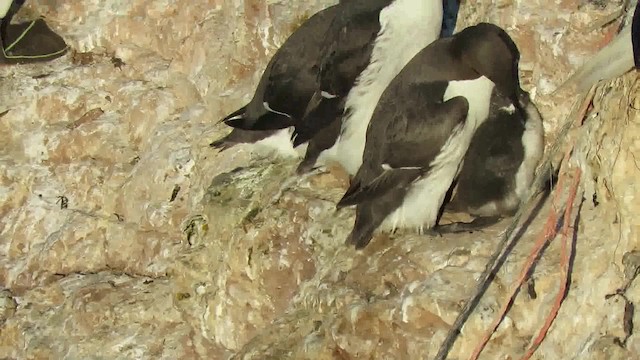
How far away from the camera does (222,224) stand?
859 centimetres

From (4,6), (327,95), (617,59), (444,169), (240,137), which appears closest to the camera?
(617,59)

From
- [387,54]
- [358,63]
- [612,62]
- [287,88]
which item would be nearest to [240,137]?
[287,88]

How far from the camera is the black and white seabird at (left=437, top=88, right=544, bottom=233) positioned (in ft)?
24.4

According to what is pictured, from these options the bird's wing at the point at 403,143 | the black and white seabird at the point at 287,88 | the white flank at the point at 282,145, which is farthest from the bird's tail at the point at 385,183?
the white flank at the point at 282,145

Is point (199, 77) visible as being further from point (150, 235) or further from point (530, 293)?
point (530, 293)

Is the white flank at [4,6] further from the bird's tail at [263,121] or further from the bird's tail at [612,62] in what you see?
the bird's tail at [612,62]

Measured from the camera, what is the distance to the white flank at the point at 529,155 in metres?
7.46

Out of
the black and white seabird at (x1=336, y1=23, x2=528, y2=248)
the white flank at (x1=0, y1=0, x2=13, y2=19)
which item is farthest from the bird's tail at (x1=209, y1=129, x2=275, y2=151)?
the white flank at (x1=0, y1=0, x2=13, y2=19)

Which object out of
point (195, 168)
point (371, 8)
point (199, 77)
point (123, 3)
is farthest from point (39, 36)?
point (371, 8)

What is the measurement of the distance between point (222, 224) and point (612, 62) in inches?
135

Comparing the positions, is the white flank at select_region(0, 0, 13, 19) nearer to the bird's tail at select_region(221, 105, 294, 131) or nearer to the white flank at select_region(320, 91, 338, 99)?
the bird's tail at select_region(221, 105, 294, 131)

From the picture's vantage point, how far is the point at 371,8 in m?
8.12

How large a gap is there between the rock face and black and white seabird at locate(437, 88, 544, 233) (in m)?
0.33

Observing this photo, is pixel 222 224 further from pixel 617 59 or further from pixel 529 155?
pixel 617 59
